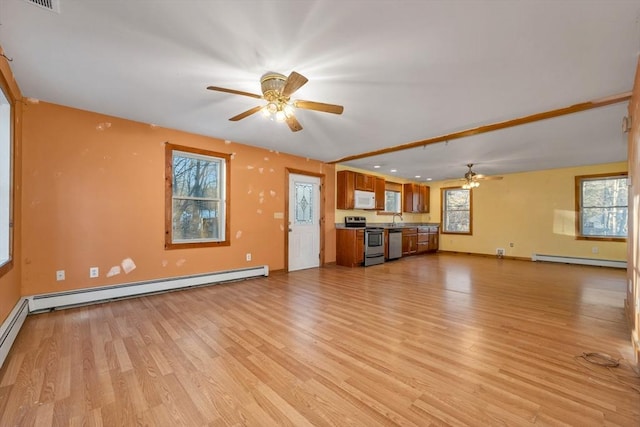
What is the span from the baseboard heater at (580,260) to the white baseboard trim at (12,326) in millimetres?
9272

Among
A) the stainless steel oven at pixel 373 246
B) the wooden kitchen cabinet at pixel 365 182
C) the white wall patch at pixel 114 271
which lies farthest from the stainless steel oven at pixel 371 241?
the white wall patch at pixel 114 271

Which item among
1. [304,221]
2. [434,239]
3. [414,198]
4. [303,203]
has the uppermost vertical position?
[414,198]

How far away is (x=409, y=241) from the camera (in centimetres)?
745

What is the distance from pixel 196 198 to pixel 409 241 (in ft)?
18.6

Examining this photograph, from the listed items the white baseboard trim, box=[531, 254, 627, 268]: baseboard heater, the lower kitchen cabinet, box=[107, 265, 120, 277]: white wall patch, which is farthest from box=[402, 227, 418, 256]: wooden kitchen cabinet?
the white baseboard trim

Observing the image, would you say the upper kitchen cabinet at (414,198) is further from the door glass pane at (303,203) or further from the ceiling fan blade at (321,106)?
the ceiling fan blade at (321,106)

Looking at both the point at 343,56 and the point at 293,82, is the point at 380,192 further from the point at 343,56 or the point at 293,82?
the point at 293,82

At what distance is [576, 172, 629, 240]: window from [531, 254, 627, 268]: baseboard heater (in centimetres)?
52

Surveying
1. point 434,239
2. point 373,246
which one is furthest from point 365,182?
point 434,239

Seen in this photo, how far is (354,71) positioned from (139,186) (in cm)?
318

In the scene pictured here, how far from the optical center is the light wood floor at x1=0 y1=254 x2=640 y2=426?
1.48 metres

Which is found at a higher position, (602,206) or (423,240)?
(602,206)

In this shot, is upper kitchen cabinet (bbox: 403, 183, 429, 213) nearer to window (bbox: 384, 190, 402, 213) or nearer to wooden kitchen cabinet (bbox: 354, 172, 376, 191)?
window (bbox: 384, 190, 402, 213)

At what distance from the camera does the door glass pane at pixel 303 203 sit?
556 cm
